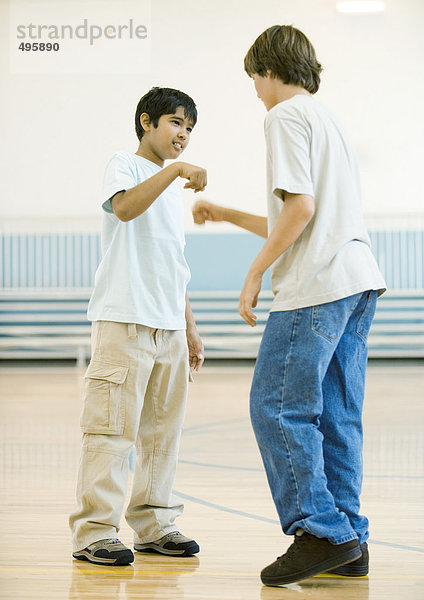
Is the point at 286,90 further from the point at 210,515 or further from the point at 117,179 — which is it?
the point at 210,515

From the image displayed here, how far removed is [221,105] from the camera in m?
7.42

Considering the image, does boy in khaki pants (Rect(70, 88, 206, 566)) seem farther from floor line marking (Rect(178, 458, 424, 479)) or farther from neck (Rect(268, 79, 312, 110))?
floor line marking (Rect(178, 458, 424, 479))

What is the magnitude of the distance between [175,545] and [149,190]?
788 mm

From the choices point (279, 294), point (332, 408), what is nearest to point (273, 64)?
point (279, 294)

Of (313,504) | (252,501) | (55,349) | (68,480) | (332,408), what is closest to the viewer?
(313,504)

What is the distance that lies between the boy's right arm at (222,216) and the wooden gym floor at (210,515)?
2.38 feet

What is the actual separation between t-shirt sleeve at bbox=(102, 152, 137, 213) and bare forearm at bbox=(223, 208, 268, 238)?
23cm

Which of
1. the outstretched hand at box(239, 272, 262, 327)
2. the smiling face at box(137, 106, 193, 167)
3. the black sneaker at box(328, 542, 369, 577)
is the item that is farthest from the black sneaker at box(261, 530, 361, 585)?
the smiling face at box(137, 106, 193, 167)

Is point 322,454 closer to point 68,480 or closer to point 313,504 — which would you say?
point 313,504

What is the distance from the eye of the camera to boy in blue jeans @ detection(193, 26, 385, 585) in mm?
1592

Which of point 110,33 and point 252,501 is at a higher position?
point 110,33

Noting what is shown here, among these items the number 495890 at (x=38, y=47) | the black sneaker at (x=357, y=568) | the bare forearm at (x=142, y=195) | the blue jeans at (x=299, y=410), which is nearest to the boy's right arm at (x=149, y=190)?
the bare forearm at (x=142, y=195)

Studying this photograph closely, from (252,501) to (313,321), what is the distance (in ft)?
3.38

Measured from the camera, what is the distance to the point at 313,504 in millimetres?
1592
